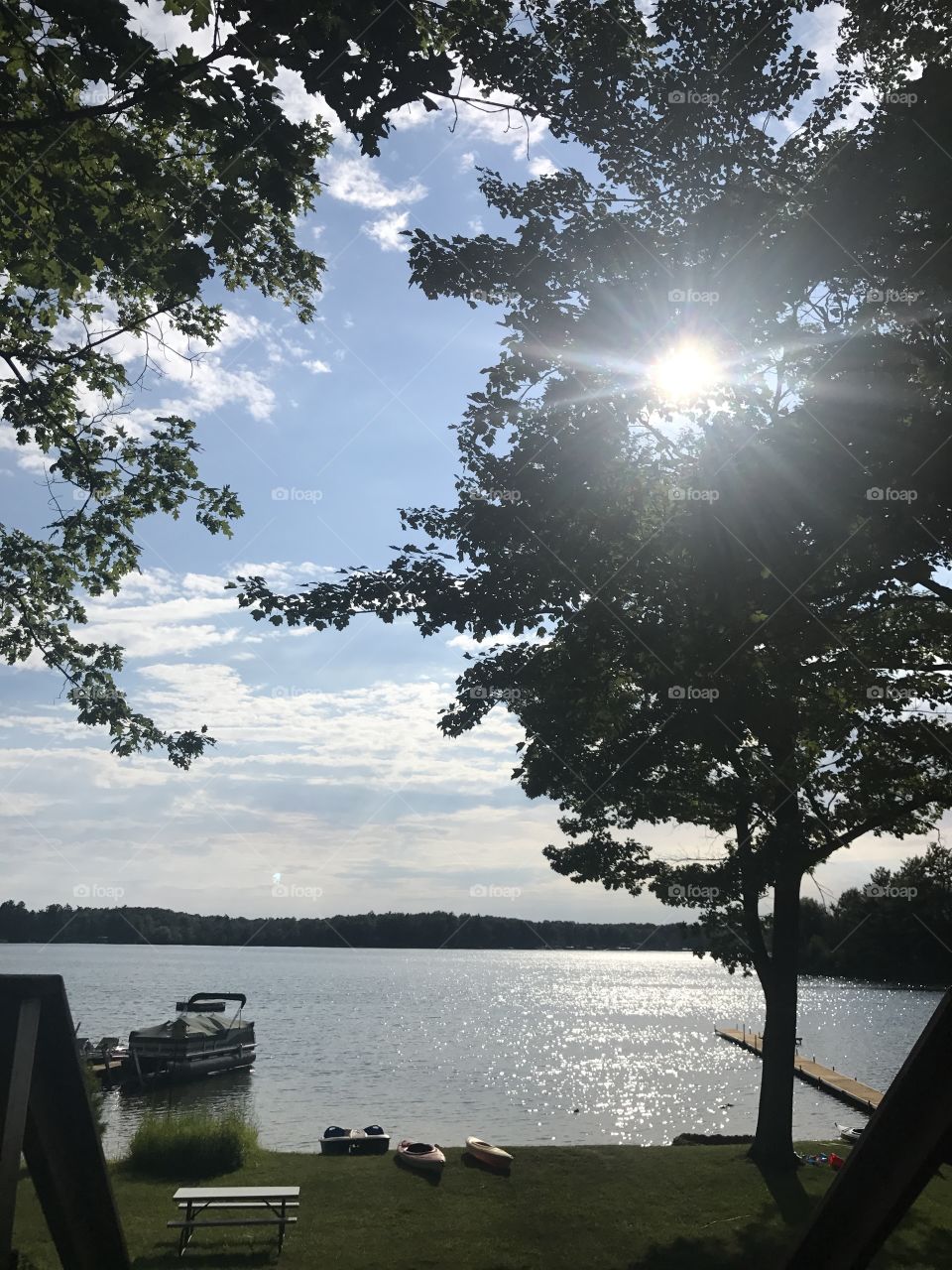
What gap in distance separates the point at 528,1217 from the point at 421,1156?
4.42m

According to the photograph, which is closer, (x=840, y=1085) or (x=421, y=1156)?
(x=421, y=1156)

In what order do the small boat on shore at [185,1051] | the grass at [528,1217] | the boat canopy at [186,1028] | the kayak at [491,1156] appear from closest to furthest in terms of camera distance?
1. the grass at [528,1217]
2. the kayak at [491,1156]
3. the small boat on shore at [185,1051]
4. the boat canopy at [186,1028]

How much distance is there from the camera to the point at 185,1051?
53.6 m

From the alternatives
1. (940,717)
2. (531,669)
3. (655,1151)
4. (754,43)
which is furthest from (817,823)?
(754,43)

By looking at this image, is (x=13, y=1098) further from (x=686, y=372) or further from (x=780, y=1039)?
(x=780, y=1039)

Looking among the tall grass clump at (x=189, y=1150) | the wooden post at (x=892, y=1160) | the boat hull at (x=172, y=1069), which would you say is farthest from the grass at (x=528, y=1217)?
the boat hull at (x=172, y=1069)

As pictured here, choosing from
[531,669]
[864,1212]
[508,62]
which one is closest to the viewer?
[864,1212]

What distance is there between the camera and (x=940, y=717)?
18453mm

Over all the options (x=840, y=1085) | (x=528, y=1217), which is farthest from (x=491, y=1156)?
(x=840, y=1085)

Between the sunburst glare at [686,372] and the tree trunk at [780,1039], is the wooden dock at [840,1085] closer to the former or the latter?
the tree trunk at [780,1039]

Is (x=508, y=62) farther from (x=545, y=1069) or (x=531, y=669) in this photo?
(x=545, y=1069)

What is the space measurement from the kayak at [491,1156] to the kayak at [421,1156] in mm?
682

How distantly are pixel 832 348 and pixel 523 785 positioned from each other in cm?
1129

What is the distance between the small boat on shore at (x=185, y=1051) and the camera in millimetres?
51938
